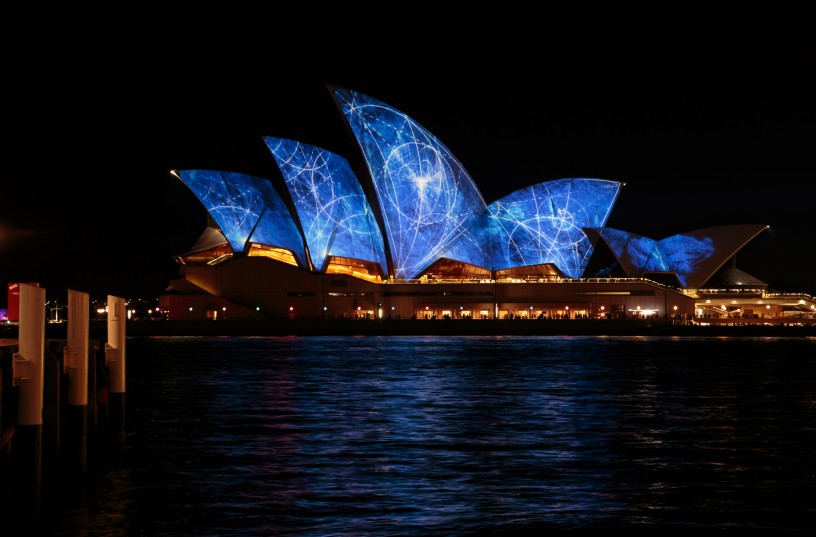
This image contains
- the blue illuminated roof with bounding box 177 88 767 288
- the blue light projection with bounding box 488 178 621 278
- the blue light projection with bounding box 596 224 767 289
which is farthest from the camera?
the blue light projection with bounding box 596 224 767 289

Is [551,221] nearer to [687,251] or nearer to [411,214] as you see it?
[411,214]

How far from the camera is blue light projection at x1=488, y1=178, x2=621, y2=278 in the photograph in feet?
242

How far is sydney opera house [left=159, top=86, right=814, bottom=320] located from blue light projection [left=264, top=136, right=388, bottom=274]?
9cm

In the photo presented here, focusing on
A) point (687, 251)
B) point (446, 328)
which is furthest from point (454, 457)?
point (687, 251)

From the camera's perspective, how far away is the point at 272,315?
72875 millimetres

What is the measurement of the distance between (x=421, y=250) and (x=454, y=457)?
55.9 meters

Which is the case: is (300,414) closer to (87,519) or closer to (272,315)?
(87,519)

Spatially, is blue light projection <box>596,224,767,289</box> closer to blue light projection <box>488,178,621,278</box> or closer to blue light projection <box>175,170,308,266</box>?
blue light projection <box>488,178,621,278</box>

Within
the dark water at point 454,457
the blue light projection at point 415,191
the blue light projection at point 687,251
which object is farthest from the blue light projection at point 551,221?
the dark water at point 454,457

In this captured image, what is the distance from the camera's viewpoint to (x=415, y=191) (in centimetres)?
6731

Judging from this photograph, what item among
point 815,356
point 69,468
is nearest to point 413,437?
point 69,468

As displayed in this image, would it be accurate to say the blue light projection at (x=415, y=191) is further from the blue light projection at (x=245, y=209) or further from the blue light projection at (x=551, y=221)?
the blue light projection at (x=245, y=209)

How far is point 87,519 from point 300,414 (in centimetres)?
1008

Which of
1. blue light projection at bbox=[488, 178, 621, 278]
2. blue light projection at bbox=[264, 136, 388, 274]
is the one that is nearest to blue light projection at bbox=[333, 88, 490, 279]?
blue light projection at bbox=[488, 178, 621, 278]
